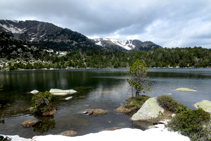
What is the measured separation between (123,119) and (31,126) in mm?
17108

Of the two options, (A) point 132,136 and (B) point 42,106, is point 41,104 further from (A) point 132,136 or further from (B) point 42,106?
(A) point 132,136

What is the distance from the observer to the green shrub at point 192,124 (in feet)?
49.5

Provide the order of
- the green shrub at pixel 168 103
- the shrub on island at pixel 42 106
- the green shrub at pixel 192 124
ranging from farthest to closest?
1. the shrub on island at pixel 42 106
2. the green shrub at pixel 168 103
3. the green shrub at pixel 192 124

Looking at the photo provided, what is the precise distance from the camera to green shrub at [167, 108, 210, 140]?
15078mm

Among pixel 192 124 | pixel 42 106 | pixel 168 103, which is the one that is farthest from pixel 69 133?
pixel 168 103

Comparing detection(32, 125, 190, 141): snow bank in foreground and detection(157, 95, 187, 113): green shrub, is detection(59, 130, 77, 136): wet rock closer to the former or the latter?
detection(32, 125, 190, 141): snow bank in foreground

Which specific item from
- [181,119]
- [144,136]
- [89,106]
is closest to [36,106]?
[89,106]

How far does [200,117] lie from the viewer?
54.2ft

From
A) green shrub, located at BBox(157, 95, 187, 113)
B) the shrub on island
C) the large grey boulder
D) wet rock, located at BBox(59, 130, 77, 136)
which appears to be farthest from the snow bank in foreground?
the shrub on island

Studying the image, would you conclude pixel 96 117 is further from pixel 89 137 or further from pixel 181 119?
pixel 181 119

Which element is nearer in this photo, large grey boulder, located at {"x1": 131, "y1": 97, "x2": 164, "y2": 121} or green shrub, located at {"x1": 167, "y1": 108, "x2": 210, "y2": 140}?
green shrub, located at {"x1": 167, "y1": 108, "x2": 210, "y2": 140}

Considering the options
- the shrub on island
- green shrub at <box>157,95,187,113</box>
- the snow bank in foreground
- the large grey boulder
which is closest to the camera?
the snow bank in foreground

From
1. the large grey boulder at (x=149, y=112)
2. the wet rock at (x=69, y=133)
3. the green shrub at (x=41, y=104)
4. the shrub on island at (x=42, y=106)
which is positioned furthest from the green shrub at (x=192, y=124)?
the green shrub at (x=41, y=104)

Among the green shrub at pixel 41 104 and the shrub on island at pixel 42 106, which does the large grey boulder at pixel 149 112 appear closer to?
the shrub on island at pixel 42 106
